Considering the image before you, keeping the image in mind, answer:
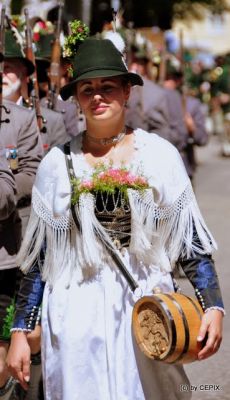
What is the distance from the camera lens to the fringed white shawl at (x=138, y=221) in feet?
13.3

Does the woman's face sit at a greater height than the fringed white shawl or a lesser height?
greater

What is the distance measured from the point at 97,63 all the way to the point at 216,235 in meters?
7.63

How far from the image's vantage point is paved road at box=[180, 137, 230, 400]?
6.45 meters

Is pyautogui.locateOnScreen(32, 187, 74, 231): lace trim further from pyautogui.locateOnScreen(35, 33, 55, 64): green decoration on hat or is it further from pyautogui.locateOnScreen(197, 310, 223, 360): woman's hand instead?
pyautogui.locateOnScreen(35, 33, 55, 64): green decoration on hat

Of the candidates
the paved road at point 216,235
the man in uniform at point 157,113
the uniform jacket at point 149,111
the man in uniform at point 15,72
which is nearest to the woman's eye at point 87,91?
the man in uniform at point 15,72

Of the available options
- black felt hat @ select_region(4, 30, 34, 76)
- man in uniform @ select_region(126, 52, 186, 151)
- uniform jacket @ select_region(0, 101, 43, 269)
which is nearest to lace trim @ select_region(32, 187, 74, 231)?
uniform jacket @ select_region(0, 101, 43, 269)

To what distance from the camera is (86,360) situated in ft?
13.0

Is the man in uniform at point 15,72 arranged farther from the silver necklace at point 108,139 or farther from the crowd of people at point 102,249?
the silver necklace at point 108,139

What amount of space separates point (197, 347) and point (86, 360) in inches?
17.2

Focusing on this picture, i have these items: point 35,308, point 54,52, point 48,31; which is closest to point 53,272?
point 35,308

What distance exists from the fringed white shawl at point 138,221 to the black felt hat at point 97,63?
26 cm

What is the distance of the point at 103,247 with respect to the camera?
4.07m

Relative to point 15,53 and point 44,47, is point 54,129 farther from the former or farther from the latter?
point 44,47

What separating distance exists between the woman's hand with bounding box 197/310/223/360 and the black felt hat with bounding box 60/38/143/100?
3.14 feet
